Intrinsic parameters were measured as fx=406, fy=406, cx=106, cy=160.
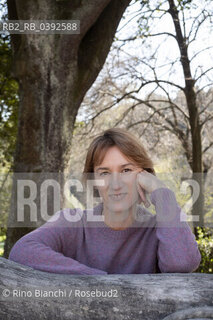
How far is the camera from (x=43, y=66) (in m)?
4.43

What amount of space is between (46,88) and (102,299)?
320cm

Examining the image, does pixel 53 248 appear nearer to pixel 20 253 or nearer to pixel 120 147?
pixel 20 253

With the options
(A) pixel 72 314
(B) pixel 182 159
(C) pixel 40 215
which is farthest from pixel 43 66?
(B) pixel 182 159

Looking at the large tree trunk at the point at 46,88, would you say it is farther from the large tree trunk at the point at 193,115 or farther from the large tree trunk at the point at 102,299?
the large tree trunk at the point at 193,115

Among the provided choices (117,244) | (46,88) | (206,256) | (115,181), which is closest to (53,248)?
(117,244)

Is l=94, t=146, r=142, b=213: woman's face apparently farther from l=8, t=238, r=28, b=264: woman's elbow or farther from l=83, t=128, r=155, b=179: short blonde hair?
l=8, t=238, r=28, b=264: woman's elbow

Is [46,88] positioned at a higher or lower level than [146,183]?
higher

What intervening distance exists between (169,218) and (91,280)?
0.49m

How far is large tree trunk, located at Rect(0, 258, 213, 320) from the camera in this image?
5.31ft

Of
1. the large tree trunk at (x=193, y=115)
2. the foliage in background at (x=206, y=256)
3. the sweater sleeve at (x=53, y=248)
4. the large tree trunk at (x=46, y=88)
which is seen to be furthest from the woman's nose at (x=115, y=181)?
the large tree trunk at (x=193, y=115)

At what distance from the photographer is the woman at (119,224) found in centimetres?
193

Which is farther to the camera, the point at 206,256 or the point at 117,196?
the point at 206,256

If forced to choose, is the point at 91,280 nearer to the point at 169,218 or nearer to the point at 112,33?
the point at 169,218

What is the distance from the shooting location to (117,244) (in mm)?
2033
